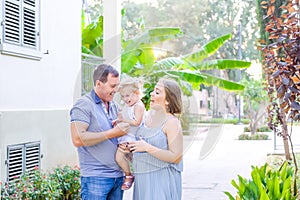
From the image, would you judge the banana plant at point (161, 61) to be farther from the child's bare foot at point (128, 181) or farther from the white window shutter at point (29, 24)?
the white window shutter at point (29, 24)

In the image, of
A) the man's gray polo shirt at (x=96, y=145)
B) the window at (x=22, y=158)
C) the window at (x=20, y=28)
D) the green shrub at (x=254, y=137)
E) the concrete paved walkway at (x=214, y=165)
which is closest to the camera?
the concrete paved walkway at (x=214, y=165)

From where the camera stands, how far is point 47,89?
588 centimetres

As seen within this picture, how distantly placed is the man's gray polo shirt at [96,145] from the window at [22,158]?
1957 mm

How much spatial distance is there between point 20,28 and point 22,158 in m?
1.43

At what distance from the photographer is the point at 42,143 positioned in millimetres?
5742

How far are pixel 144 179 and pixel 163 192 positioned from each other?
15cm

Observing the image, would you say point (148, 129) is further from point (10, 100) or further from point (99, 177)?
point (10, 100)

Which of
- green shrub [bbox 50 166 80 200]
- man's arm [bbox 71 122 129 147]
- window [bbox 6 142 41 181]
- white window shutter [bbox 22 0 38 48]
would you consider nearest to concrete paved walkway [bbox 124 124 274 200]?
man's arm [bbox 71 122 129 147]

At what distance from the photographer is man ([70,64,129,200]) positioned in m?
3.02

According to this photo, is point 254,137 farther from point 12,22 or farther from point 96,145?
point 96,145

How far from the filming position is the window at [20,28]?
4.87 meters

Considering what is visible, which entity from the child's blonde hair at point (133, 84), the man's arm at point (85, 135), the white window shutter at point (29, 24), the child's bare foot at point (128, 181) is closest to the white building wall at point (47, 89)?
the white window shutter at point (29, 24)

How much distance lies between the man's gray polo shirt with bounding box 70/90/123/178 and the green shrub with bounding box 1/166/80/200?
153 centimetres

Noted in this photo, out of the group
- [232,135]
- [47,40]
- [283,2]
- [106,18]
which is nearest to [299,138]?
[232,135]
